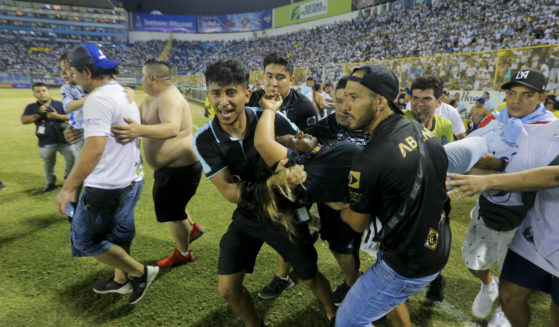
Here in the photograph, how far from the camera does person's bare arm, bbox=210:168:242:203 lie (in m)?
2.05

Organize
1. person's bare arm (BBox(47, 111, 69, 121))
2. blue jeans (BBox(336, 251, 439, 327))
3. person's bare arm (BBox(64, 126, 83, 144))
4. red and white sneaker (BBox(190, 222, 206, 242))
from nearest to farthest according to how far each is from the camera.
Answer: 1. blue jeans (BBox(336, 251, 439, 327))
2. person's bare arm (BBox(64, 126, 83, 144))
3. red and white sneaker (BBox(190, 222, 206, 242))
4. person's bare arm (BBox(47, 111, 69, 121))

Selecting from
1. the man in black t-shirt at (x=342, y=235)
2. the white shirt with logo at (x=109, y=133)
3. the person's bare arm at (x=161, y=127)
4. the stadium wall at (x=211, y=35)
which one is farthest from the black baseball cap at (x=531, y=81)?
the stadium wall at (x=211, y=35)

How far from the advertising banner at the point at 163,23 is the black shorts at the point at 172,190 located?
7273 cm

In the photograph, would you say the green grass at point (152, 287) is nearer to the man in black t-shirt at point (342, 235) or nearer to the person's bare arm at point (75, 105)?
the man in black t-shirt at point (342, 235)

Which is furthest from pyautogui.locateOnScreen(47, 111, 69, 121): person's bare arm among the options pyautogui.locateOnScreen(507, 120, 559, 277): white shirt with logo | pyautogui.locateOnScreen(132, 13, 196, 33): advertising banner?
pyautogui.locateOnScreen(132, 13, 196, 33): advertising banner

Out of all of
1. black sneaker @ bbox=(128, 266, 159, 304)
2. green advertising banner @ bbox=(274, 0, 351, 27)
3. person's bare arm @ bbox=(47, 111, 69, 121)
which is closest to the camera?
black sneaker @ bbox=(128, 266, 159, 304)

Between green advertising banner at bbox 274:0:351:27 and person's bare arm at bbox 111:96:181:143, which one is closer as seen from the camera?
person's bare arm at bbox 111:96:181:143

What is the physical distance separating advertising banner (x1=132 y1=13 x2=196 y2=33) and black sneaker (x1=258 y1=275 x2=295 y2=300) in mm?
73844

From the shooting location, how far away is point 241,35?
6400 cm

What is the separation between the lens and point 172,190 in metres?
3.44

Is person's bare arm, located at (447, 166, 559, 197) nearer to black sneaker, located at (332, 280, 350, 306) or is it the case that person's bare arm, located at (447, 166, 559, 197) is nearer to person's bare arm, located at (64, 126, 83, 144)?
black sneaker, located at (332, 280, 350, 306)

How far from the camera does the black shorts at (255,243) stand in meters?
2.24

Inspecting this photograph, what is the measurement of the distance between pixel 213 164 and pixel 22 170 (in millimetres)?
7840

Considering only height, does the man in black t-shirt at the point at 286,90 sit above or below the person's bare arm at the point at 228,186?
above
